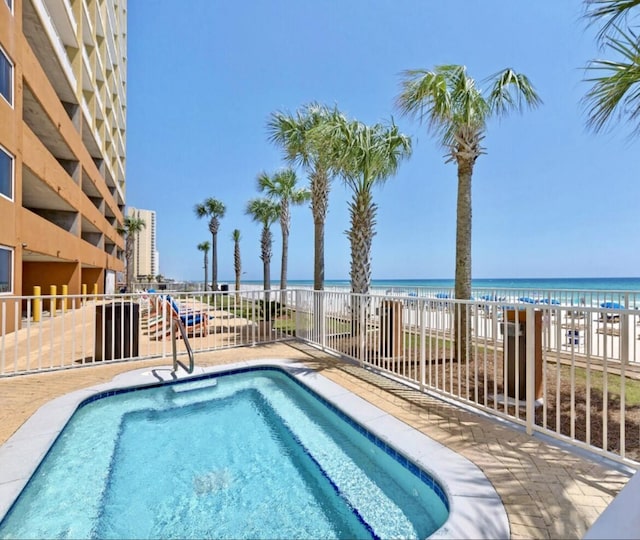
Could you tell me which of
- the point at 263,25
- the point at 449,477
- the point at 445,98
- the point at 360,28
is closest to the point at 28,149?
the point at 263,25

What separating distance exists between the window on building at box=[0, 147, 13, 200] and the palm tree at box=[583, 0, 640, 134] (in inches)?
453

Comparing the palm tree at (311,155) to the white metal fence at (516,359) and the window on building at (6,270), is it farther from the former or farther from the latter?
the window on building at (6,270)

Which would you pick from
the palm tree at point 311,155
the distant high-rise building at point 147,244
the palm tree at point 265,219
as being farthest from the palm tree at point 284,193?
the distant high-rise building at point 147,244

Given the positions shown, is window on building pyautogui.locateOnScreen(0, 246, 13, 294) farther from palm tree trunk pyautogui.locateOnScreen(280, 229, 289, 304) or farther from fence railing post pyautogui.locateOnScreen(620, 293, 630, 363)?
palm tree trunk pyautogui.locateOnScreen(280, 229, 289, 304)

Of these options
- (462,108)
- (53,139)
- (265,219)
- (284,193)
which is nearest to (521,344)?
(462,108)

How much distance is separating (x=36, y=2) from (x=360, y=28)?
9919 mm

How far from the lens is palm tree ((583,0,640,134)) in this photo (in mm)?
3034

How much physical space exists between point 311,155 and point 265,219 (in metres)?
13.7

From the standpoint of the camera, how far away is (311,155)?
10812 mm

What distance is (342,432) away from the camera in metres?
3.52

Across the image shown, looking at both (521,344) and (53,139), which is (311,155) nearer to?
(521,344)

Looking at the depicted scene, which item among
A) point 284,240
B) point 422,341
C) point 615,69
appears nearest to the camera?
point 615,69

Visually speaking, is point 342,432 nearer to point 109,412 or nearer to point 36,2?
point 109,412

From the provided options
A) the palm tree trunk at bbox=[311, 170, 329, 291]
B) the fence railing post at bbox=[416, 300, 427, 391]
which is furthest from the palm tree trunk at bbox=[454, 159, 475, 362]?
the palm tree trunk at bbox=[311, 170, 329, 291]
